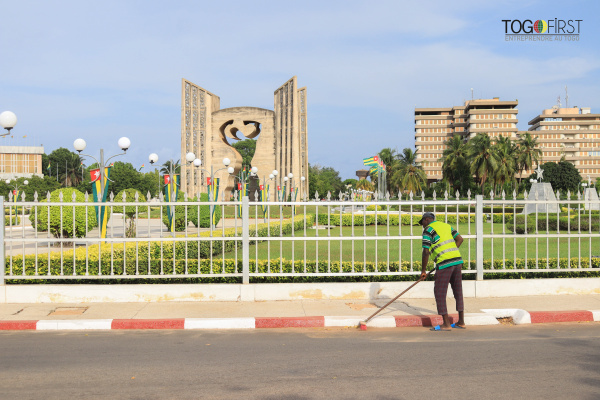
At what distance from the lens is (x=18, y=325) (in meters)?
7.48

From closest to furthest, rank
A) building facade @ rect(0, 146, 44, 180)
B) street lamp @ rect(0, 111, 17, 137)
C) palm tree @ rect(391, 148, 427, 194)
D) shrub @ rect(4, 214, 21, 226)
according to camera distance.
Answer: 1. shrub @ rect(4, 214, 21, 226)
2. street lamp @ rect(0, 111, 17, 137)
3. palm tree @ rect(391, 148, 427, 194)
4. building facade @ rect(0, 146, 44, 180)

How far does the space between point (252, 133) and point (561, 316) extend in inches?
2000

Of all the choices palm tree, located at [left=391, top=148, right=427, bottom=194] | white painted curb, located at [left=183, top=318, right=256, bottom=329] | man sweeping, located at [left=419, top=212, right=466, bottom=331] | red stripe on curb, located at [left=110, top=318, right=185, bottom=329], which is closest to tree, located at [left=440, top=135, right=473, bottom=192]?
palm tree, located at [left=391, top=148, right=427, bottom=194]

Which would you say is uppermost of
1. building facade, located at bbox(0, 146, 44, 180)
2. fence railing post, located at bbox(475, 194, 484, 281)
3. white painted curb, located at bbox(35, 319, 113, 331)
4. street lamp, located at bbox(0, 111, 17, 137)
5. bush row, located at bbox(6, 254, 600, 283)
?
building facade, located at bbox(0, 146, 44, 180)

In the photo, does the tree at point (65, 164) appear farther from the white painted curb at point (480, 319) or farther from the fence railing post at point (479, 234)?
the white painted curb at point (480, 319)

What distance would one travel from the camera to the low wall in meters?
8.82

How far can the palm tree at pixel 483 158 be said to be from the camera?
6412cm

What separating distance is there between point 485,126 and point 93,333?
105 m

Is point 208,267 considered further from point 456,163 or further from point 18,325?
point 456,163

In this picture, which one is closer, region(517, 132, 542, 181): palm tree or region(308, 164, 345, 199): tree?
region(517, 132, 542, 181): palm tree

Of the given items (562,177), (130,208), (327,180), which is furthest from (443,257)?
(327,180)

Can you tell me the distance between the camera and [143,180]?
80.8 metres

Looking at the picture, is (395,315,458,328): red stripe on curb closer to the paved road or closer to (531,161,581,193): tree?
the paved road

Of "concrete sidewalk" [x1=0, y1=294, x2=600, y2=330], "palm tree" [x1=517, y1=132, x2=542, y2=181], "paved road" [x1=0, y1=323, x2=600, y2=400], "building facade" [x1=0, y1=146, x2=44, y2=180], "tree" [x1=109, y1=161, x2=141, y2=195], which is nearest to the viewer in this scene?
"paved road" [x1=0, y1=323, x2=600, y2=400]
